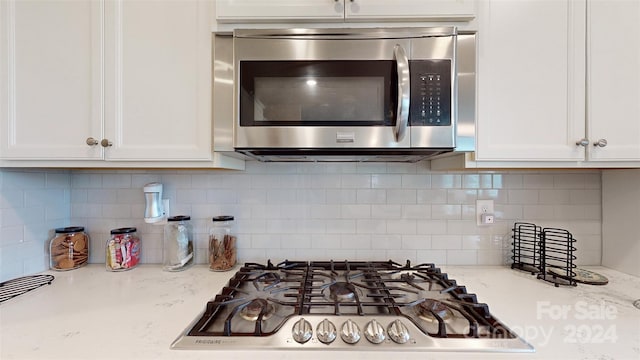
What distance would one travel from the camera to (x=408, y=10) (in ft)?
3.34

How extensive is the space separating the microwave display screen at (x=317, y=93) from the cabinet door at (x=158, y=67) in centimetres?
19

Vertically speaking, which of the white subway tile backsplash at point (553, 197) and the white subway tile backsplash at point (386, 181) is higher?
the white subway tile backsplash at point (386, 181)

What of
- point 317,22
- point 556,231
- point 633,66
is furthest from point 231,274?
point 633,66

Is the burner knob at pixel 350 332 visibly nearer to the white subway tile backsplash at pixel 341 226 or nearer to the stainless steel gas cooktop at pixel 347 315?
the stainless steel gas cooktop at pixel 347 315

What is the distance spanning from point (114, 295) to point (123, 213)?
0.50 meters

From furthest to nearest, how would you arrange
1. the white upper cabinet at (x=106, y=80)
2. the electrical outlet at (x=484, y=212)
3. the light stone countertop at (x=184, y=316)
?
the electrical outlet at (x=484, y=212)
the white upper cabinet at (x=106, y=80)
the light stone countertop at (x=184, y=316)

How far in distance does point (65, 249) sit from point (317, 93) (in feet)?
4.37

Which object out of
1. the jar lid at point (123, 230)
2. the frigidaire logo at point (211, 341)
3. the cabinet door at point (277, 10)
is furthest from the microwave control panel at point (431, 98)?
the jar lid at point (123, 230)

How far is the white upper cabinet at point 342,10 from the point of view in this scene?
1011mm

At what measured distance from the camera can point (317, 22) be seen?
104 centimetres

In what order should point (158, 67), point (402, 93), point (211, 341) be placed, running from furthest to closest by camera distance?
point (158, 67)
point (402, 93)
point (211, 341)

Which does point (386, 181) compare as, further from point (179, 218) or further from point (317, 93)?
point (179, 218)

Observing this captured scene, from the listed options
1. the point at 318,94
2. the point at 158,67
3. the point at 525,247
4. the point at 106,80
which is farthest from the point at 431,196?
the point at 106,80

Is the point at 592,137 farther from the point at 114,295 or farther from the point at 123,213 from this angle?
the point at 123,213
